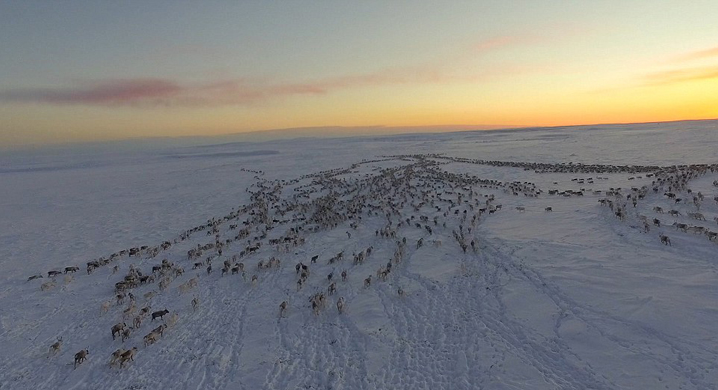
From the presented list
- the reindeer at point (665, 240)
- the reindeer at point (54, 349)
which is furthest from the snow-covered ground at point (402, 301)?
the reindeer at point (665, 240)

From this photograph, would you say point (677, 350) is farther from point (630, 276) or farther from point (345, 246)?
point (345, 246)

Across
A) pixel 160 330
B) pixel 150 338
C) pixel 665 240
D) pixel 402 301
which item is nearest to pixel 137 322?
pixel 160 330

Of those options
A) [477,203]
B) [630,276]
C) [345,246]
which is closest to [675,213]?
[630,276]

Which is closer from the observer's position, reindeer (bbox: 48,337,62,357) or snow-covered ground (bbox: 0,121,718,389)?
snow-covered ground (bbox: 0,121,718,389)

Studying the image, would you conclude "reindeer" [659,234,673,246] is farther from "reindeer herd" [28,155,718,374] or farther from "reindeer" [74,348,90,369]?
"reindeer" [74,348,90,369]

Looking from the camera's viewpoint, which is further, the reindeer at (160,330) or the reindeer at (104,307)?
the reindeer at (104,307)

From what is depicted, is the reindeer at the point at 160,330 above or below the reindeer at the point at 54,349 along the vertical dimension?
above

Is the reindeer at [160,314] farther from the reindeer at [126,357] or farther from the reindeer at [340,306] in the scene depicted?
the reindeer at [340,306]

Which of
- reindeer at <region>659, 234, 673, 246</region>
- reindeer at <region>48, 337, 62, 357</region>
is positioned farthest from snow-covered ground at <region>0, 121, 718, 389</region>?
reindeer at <region>659, 234, 673, 246</region>
